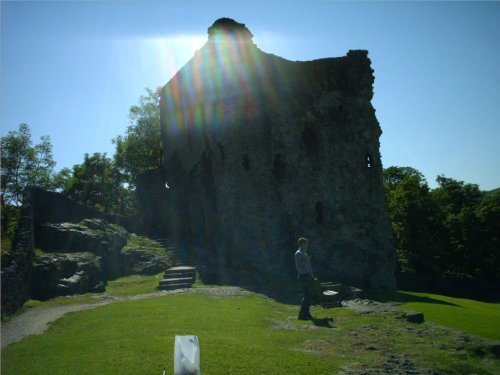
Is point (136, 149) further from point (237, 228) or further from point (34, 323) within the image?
point (34, 323)

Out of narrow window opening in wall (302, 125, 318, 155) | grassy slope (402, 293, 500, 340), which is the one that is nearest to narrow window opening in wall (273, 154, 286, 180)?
narrow window opening in wall (302, 125, 318, 155)

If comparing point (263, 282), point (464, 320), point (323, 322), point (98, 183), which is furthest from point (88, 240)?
point (98, 183)

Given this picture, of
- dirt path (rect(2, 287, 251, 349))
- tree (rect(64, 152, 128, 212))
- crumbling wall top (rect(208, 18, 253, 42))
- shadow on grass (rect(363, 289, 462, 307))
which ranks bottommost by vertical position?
shadow on grass (rect(363, 289, 462, 307))

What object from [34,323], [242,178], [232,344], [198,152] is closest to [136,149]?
[198,152]

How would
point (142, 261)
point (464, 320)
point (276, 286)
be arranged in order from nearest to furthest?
point (464, 320), point (276, 286), point (142, 261)

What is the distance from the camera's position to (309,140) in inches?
1090

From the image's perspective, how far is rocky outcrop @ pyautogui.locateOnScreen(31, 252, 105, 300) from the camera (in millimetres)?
17312

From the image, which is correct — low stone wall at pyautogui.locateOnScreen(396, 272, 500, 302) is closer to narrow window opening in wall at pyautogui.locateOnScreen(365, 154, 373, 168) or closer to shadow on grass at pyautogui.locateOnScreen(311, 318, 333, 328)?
narrow window opening in wall at pyautogui.locateOnScreen(365, 154, 373, 168)

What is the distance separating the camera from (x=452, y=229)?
149 feet

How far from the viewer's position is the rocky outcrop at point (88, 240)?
20656 mm

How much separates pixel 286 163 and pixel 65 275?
45.6ft

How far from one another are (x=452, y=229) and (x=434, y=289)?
10208 millimetres

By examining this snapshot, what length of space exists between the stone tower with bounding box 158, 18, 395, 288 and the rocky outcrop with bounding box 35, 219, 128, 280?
5.29m

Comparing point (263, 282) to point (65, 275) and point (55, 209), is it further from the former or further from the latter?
point (55, 209)
